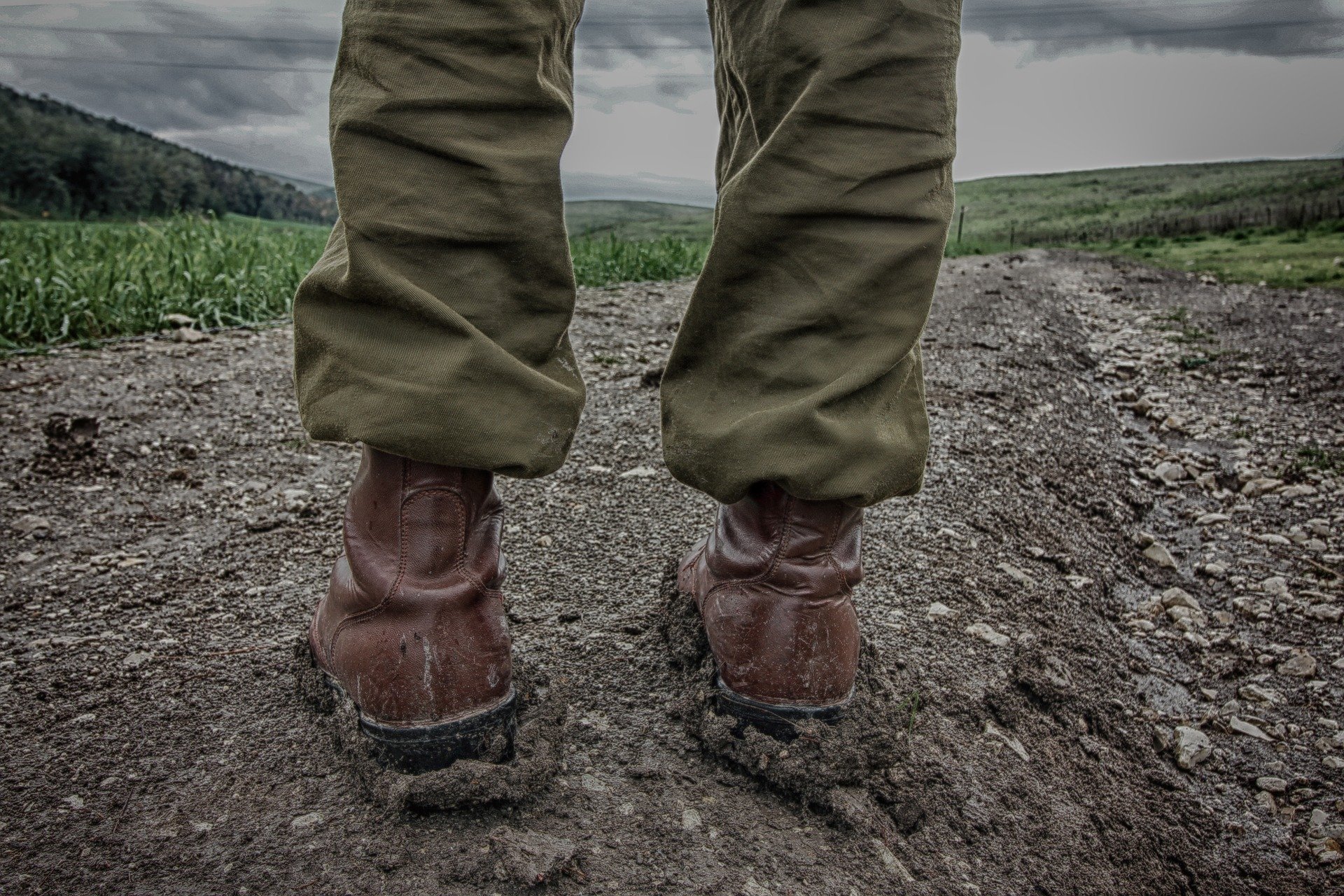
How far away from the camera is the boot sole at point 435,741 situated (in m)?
1.08

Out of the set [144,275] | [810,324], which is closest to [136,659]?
[810,324]

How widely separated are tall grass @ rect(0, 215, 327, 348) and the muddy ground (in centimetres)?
58

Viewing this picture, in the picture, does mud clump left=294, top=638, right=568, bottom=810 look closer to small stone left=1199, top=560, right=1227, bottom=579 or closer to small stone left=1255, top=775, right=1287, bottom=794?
small stone left=1255, top=775, right=1287, bottom=794

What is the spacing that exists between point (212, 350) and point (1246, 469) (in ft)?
12.6

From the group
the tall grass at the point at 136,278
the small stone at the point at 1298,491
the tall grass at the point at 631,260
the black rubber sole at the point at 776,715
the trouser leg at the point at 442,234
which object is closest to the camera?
the trouser leg at the point at 442,234

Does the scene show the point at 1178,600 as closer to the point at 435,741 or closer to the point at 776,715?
the point at 776,715

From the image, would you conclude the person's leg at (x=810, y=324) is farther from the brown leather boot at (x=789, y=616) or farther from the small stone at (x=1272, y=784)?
the small stone at (x=1272, y=784)

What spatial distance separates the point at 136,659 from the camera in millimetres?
1440

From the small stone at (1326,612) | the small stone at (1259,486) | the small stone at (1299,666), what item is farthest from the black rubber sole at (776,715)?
the small stone at (1259,486)

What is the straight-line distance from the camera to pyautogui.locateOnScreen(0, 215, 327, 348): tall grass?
146 inches

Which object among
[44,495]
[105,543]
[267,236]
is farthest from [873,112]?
[267,236]

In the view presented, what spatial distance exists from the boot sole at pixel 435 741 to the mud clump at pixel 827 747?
0.27 metres

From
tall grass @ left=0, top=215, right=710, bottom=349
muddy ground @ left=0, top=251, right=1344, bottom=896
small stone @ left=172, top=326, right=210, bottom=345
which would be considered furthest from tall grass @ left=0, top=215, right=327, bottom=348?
muddy ground @ left=0, top=251, right=1344, bottom=896

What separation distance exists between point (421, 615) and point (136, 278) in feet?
13.3
